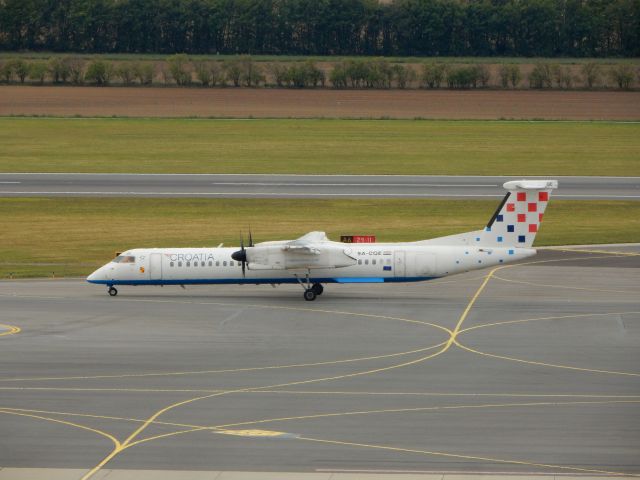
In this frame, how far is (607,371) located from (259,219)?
40518 mm

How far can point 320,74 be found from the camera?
16475cm

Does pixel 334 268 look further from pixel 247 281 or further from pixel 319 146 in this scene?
pixel 319 146

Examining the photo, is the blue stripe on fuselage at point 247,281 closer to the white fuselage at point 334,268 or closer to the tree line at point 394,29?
the white fuselage at point 334,268

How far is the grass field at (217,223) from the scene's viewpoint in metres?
64.1

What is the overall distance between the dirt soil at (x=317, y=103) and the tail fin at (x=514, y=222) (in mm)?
92648

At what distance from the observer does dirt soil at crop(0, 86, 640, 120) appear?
14225cm

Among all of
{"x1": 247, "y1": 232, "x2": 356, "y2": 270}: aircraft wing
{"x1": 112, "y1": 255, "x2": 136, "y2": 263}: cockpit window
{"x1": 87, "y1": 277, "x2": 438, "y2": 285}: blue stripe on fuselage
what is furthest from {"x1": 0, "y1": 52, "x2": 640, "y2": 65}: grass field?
{"x1": 247, "y1": 232, "x2": 356, "y2": 270}: aircraft wing

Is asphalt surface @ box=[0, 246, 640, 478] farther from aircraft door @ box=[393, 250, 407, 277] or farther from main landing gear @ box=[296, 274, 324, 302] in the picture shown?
aircraft door @ box=[393, 250, 407, 277]

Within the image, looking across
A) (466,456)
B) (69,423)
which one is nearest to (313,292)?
(69,423)

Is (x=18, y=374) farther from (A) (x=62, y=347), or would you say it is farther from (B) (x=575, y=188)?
(B) (x=575, y=188)

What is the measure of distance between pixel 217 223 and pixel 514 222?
28.5 m

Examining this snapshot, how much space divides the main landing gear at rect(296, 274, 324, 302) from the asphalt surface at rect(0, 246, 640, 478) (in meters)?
0.56

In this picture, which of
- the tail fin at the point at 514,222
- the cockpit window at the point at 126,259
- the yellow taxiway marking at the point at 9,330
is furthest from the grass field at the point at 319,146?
the yellow taxiway marking at the point at 9,330

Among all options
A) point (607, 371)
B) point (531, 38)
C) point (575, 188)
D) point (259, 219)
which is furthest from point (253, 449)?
point (531, 38)
